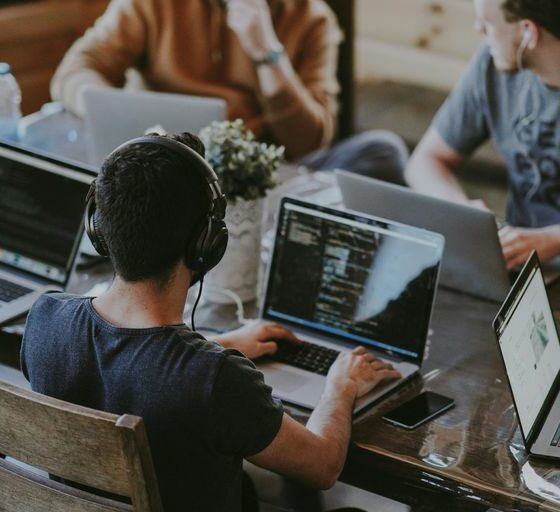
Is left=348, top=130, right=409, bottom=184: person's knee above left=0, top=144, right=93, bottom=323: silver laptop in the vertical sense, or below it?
below

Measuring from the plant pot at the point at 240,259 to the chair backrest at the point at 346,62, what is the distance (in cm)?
227

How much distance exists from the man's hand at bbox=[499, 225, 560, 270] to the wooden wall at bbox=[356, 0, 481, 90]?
1.95 metres

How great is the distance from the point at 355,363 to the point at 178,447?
0.45 meters

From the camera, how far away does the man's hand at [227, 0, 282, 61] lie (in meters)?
2.88

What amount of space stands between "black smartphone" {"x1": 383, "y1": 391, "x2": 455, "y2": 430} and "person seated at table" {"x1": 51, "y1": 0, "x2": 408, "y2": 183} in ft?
4.59

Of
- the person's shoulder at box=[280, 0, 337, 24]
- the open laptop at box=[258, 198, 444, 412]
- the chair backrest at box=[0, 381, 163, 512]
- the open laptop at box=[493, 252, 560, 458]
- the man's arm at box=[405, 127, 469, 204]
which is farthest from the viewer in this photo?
the person's shoulder at box=[280, 0, 337, 24]

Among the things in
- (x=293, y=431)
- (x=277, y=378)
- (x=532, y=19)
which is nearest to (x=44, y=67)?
(x=532, y=19)

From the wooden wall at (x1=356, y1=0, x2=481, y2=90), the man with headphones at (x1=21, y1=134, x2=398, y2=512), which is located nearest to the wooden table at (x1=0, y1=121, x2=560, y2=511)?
the man with headphones at (x1=21, y1=134, x2=398, y2=512)

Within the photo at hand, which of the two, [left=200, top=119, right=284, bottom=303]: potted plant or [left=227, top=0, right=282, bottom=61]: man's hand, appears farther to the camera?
[left=227, top=0, right=282, bottom=61]: man's hand

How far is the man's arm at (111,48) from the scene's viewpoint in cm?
302

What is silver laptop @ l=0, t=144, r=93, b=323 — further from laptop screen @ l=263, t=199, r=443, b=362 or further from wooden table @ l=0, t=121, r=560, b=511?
laptop screen @ l=263, t=199, r=443, b=362

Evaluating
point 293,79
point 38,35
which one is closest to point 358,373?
point 293,79

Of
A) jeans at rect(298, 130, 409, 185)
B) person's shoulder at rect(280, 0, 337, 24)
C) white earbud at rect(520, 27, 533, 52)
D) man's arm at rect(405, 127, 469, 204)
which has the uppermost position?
white earbud at rect(520, 27, 533, 52)

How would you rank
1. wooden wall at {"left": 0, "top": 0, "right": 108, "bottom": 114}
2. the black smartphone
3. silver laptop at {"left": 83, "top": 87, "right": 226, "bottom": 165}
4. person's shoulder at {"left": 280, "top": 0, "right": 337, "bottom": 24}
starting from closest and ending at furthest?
the black smartphone → silver laptop at {"left": 83, "top": 87, "right": 226, "bottom": 165} → person's shoulder at {"left": 280, "top": 0, "right": 337, "bottom": 24} → wooden wall at {"left": 0, "top": 0, "right": 108, "bottom": 114}
